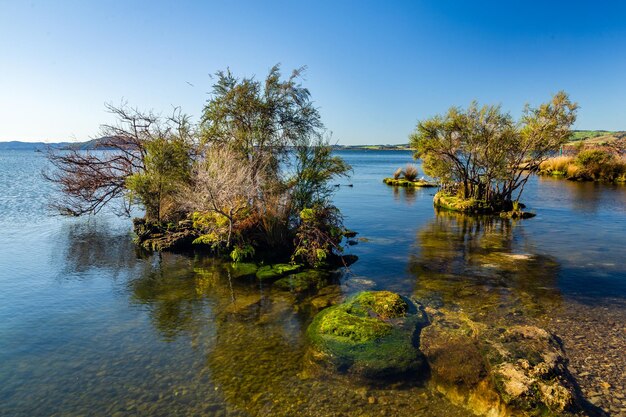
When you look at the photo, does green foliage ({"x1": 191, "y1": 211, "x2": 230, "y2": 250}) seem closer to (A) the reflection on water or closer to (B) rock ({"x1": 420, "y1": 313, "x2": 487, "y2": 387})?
(A) the reflection on water

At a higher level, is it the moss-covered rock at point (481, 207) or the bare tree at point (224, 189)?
the bare tree at point (224, 189)

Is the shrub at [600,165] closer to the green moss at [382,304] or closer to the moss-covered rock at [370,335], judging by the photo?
the moss-covered rock at [370,335]

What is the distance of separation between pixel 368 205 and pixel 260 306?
2676 cm

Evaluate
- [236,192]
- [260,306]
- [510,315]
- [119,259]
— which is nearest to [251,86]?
[236,192]

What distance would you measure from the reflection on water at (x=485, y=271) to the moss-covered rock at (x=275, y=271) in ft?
18.9

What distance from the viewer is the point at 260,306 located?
13469mm

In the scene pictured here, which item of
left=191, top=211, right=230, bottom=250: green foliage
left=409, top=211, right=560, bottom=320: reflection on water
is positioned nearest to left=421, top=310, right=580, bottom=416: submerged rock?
left=409, top=211, right=560, bottom=320: reflection on water

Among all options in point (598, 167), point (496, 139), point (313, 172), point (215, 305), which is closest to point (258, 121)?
point (313, 172)

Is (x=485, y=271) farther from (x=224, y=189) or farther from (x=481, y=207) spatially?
(x=481, y=207)

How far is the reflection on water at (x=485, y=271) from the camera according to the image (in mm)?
13453

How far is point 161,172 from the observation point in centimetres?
2197

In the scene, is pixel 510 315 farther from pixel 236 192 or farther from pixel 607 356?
pixel 236 192

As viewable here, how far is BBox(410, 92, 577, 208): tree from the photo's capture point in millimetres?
28906

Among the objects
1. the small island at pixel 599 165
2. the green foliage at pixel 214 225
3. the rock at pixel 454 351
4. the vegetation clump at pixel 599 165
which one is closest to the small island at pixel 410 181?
the small island at pixel 599 165
